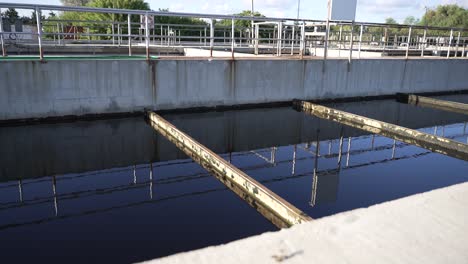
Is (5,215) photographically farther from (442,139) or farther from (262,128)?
(442,139)

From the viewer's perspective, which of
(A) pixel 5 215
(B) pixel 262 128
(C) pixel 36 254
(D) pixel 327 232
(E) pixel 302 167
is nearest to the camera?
(D) pixel 327 232

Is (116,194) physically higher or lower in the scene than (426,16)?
lower

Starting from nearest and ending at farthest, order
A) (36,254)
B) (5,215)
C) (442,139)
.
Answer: (36,254)
(5,215)
(442,139)

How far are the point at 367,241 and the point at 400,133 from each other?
20.0ft

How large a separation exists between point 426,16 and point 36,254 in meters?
106

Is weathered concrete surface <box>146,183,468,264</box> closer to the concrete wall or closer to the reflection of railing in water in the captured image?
the reflection of railing in water

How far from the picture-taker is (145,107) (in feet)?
30.9

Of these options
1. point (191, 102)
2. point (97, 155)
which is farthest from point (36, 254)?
point (191, 102)

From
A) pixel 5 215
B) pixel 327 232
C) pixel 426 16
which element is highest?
pixel 426 16

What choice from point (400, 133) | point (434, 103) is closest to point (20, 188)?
point (400, 133)

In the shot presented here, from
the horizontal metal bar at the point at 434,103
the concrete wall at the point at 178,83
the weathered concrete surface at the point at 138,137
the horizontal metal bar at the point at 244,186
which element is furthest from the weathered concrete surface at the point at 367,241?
the horizontal metal bar at the point at 434,103

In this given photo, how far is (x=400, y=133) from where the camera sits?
7895 millimetres

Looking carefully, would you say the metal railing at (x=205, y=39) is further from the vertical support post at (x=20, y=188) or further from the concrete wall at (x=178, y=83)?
the vertical support post at (x=20, y=188)

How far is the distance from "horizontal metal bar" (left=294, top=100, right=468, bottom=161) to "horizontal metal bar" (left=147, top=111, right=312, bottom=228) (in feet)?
14.1
